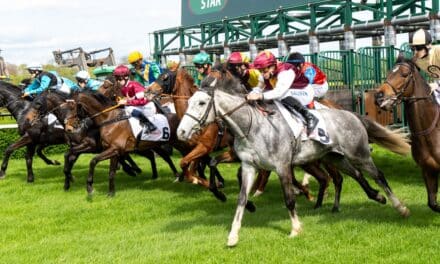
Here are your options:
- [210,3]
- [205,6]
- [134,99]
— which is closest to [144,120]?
[134,99]

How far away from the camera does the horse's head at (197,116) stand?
523 cm

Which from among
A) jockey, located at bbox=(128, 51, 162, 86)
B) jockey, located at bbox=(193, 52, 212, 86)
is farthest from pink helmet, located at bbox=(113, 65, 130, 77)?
jockey, located at bbox=(193, 52, 212, 86)

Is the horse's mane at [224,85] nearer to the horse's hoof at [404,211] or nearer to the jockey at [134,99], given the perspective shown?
the horse's hoof at [404,211]

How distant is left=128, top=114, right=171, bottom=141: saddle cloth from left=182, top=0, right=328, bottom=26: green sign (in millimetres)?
9450

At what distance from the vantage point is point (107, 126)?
28.8 ft

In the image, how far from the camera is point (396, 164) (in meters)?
10.4

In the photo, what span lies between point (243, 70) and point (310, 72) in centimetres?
85

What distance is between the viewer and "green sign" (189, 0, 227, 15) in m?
21.7

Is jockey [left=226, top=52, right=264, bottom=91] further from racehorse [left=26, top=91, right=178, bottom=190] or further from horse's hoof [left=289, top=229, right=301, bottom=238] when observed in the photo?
racehorse [left=26, top=91, right=178, bottom=190]

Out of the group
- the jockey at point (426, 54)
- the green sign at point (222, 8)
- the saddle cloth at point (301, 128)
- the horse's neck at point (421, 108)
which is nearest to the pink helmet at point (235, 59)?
the saddle cloth at point (301, 128)

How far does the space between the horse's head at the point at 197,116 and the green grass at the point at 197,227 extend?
1.08m

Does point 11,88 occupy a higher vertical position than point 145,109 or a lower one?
higher

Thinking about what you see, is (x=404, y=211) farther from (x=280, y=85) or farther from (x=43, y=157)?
(x=43, y=157)

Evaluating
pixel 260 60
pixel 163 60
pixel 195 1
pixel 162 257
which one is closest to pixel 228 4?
pixel 195 1
